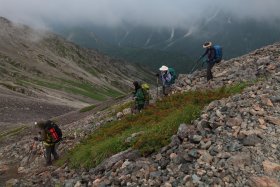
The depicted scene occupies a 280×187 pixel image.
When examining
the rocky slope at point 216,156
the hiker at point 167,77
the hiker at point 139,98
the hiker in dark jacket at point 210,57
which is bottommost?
the rocky slope at point 216,156

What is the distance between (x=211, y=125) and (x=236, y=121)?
112 centimetres

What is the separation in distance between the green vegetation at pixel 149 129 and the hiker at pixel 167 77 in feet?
12.8

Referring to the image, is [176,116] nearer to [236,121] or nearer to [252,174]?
[236,121]

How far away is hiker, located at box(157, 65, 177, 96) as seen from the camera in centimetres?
3281

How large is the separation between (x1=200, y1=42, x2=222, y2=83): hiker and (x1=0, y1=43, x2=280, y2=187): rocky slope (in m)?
7.87

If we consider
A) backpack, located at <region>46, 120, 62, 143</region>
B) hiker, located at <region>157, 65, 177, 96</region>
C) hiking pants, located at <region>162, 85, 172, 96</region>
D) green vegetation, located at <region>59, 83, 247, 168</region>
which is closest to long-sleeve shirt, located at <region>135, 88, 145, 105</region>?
green vegetation, located at <region>59, 83, 247, 168</region>

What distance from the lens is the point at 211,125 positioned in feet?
61.7

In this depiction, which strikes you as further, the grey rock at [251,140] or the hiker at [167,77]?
the hiker at [167,77]

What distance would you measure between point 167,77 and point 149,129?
35.7ft

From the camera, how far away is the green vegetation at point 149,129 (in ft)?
66.9

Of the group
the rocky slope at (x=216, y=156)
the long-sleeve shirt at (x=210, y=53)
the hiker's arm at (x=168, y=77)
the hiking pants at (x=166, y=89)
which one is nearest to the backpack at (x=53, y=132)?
the rocky slope at (x=216, y=156)

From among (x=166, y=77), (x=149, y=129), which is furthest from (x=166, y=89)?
(x=149, y=129)

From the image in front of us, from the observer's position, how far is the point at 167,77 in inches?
1293

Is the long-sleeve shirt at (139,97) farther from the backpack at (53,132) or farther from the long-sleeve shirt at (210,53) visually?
the backpack at (53,132)
